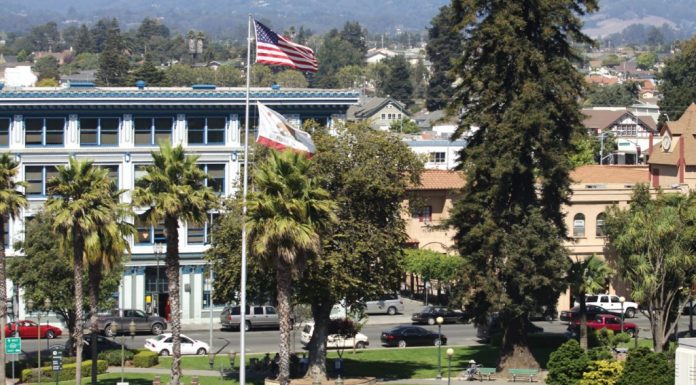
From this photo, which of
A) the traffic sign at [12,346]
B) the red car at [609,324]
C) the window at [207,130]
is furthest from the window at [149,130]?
the red car at [609,324]

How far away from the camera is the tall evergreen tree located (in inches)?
2621

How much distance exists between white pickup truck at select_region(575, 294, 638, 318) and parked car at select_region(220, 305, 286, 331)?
20.9 meters

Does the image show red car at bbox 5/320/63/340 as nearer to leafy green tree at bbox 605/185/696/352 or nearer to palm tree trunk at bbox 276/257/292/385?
palm tree trunk at bbox 276/257/292/385

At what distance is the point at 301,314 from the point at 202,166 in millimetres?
16374

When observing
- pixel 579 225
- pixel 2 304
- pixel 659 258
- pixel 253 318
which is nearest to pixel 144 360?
pixel 2 304

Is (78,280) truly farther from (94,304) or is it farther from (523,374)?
(523,374)

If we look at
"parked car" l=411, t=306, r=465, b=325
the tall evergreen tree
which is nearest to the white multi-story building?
"parked car" l=411, t=306, r=465, b=325

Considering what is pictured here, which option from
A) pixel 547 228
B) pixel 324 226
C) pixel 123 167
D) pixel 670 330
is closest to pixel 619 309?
pixel 670 330

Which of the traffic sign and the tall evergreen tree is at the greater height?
the tall evergreen tree

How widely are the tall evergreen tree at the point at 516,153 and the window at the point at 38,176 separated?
29427mm

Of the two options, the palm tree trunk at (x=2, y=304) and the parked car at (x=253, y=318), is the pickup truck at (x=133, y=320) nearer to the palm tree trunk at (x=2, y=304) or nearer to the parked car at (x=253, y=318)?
the parked car at (x=253, y=318)

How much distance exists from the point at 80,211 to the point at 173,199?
4.04 metres

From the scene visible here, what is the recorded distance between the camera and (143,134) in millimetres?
88062

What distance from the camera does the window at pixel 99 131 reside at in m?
87.4
